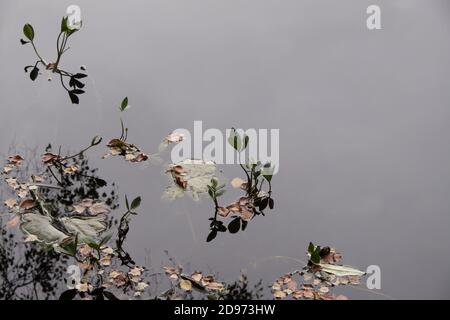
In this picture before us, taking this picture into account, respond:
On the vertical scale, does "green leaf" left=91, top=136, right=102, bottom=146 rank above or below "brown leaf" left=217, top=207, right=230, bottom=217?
above

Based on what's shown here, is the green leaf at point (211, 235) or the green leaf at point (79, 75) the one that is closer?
the green leaf at point (211, 235)

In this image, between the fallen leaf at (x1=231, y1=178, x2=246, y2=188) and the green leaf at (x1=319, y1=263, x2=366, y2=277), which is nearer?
the green leaf at (x1=319, y1=263, x2=366, y2=277)

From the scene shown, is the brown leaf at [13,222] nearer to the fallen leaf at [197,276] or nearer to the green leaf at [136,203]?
the green leaf at [136,203]

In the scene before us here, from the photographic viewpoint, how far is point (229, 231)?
1.69m

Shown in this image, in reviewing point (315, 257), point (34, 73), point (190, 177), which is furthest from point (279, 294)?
point (34, 73)

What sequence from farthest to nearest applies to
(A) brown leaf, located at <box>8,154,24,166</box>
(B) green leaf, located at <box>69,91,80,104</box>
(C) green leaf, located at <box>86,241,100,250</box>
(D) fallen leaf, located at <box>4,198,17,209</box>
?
(B) green leaf, located at <box>69,91,80,104</box>
(A) brown leaf, located at <box>8,154,24,166</box>
(D) fallen leaf, located at <box>4,198,17,209</box>
(C) green leaf, located at <box>86,241,100,250</box>

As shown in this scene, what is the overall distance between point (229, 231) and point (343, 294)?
1.46ft

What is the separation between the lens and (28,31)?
1902 mm

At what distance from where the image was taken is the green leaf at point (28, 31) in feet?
A: 6.21

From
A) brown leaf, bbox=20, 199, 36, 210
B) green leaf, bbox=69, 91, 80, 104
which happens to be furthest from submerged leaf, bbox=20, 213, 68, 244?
green leaf, bbox=69, 91, 80, 104

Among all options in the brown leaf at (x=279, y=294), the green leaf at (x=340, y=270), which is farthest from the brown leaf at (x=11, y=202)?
the green leaf at (x=340, y=270)

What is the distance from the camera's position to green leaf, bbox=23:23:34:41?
6.21ft

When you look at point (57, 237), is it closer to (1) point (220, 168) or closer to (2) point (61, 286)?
A: (2) point (61, 286)

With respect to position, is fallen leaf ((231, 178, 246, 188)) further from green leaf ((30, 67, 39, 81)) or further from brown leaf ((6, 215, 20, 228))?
green leaf ((30, 67, 39, 81))
